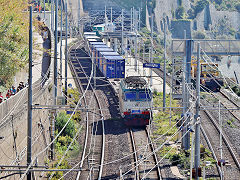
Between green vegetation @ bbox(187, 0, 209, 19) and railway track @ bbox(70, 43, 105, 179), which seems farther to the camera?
green vegetation @ bbox(187, 0, 209, 19)

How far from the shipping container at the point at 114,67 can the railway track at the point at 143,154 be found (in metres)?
12.6

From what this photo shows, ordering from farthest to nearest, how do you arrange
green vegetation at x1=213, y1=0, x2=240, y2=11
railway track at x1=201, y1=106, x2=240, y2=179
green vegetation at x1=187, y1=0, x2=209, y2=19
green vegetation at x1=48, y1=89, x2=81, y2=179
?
green vegetation at x1=213, y1=0, x2=240, y2=11 → green vegetation at x1=187, y1=0, x2=209, y2=19 → green vegetation at x1=48, y1=89, x2=81, y2=179 → railway track at x1=201, y1=106, x2=240, y2=179

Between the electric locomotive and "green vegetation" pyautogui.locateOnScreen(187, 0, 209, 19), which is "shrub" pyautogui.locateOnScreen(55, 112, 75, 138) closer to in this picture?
the electric locomotive

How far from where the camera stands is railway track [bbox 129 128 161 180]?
72.0 feet

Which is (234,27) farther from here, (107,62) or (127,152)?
(127,152)

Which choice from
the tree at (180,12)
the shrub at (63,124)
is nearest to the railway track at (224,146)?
the shrub at (63,124)

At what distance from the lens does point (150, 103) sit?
3070 centimetres

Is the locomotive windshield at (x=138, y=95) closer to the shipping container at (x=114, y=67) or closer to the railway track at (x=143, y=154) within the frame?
the railway track at (x=143, y=154)

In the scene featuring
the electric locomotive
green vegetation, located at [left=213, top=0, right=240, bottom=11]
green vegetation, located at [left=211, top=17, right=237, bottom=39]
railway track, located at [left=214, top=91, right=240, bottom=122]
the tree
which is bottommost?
railway track, located at [left=214, top=91, right=240, bottom=122]

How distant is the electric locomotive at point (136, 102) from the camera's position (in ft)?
100

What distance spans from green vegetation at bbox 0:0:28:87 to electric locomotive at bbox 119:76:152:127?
6.14 metres

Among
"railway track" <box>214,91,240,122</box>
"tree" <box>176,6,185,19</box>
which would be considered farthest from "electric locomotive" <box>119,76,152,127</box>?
"tree" <box>176,6,185,19</box>

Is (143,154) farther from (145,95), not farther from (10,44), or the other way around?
(10,44)

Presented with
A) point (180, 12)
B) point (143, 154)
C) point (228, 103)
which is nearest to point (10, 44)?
point (143, 154)
